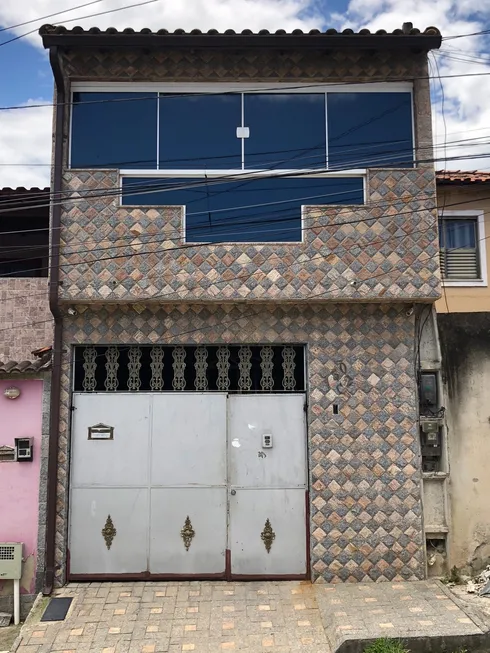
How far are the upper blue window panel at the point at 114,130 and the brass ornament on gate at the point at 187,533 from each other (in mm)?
4775

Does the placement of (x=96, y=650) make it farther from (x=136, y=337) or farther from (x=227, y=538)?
(x=136, y=337)

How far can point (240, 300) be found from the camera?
265 inches

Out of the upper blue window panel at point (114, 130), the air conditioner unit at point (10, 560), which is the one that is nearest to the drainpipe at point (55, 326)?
the upper blue window panel at point (114, 130)

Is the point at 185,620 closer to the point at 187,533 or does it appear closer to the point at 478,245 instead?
the point at 187,533

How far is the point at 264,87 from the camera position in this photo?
7102 millimetres

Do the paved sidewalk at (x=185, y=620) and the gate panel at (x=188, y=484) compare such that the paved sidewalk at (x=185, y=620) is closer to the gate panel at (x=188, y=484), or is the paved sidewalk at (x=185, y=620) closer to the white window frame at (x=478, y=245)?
the gate panel at (x=188, y=484)

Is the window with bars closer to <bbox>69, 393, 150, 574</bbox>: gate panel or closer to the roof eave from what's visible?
the roof eave

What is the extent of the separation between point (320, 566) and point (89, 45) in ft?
24.2

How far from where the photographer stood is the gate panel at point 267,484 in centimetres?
678

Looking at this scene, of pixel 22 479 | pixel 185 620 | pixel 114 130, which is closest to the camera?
pixel 185 620

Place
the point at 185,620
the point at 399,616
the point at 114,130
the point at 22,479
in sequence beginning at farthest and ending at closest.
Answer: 1. the point at 114,130
2. the point at 22,479
3. the point at 185,620
4. the point at 399,616

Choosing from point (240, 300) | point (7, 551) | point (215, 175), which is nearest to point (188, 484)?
point (7, 551)

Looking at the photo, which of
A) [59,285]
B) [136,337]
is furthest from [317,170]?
[59,285]

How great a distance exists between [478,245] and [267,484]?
568 cm
